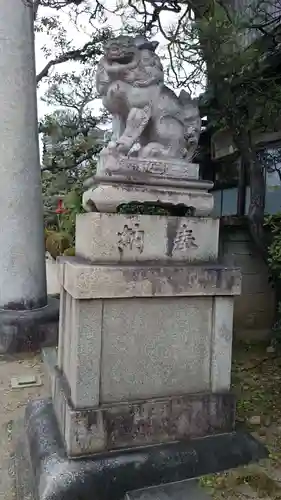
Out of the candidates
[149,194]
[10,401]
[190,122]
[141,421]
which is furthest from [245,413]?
[190,122]

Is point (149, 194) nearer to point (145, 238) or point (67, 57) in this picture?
point (145, 238)

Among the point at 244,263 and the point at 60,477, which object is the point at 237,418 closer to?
the point at 60,477

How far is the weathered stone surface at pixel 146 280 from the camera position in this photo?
2600mm

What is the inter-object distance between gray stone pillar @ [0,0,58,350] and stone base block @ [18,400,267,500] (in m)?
2.96

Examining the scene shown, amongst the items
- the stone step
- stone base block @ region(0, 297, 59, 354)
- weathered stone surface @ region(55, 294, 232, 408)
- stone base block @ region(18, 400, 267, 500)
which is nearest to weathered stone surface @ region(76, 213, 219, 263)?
weathered stone surface @ region(55, 294, 232, 408)

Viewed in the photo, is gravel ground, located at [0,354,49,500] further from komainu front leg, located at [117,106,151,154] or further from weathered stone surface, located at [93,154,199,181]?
komainu front leg, located at [117,106,151,154]

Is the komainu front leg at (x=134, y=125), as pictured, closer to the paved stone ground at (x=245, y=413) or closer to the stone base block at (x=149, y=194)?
the stone base block at (x=149, y=194)

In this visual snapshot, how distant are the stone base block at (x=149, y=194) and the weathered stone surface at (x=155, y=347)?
2.31 ft

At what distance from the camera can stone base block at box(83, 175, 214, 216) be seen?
109 inches

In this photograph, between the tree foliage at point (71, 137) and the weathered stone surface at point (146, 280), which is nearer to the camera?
the weathered stone surface at point (146, 280)

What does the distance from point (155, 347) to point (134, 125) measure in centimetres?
170

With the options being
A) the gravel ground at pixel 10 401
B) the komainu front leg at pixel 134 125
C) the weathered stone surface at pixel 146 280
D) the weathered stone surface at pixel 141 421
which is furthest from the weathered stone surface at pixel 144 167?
the gravel ground at pixel 10 401

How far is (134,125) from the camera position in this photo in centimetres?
299

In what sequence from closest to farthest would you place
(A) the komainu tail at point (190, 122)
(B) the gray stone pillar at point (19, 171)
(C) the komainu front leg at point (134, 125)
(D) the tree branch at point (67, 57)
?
1. (C) the komainu front leg at point (134, 125)
2. (A) the komainu tail at point (190, 122)
3. (B) the gray stone pillar at point (19, 171)
4. (D) the tree branch at point (67, 57)
